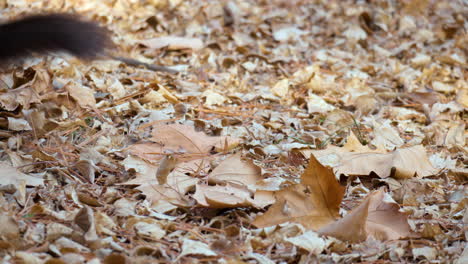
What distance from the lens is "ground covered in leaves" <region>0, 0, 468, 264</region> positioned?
3.67 ft

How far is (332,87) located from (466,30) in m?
1.35

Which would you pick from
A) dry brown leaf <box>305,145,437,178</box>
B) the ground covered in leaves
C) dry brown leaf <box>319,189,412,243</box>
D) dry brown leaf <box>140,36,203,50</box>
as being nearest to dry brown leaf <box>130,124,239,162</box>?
the ground covered in leaves

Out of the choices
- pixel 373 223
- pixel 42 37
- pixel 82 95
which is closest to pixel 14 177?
pixel 42 37

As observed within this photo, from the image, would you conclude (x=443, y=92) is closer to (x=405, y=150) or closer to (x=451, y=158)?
(x=451, y=158)

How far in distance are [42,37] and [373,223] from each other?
0.90 m

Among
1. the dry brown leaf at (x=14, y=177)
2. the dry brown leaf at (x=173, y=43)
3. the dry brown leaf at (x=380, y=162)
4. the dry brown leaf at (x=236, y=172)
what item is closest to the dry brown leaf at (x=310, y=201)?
the dry brown leaf at (x=236, y=172)

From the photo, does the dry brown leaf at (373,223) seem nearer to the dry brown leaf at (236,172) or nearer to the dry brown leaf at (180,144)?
the dry brown leaf at (236,172)

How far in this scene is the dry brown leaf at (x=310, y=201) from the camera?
3.86 feet

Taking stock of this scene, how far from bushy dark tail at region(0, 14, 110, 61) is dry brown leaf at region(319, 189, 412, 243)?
737 mm

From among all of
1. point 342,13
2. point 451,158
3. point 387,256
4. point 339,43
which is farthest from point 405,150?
point 342,13

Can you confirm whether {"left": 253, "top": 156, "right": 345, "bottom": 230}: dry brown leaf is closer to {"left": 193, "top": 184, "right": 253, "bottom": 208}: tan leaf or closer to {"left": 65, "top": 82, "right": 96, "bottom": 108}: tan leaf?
{"left": 193, "top": 184, "right": 253, "bottom": 208}: tan leaf

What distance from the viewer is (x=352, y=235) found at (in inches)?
44.2

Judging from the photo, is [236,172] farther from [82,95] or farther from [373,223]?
[82,95]

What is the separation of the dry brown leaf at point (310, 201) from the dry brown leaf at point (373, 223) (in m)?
0.05
